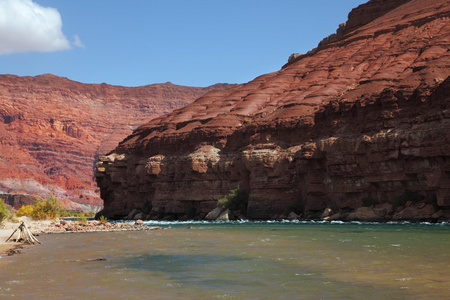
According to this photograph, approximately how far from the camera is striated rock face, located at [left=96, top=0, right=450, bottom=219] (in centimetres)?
5373

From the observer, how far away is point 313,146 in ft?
210

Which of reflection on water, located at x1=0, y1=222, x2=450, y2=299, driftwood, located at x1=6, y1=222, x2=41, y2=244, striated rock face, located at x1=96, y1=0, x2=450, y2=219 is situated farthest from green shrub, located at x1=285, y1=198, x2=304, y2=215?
driftwood, located at x1=6, y1=222, x2=41, y2=244

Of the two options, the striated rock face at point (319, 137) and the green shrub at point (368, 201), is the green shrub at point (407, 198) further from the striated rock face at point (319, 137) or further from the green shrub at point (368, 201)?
the green shrub at point (368, 201)

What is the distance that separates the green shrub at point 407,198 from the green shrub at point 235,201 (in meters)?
24.0

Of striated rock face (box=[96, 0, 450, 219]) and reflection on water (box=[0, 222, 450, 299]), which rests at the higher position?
striated rock face (box=[96, 0, 450, 219])

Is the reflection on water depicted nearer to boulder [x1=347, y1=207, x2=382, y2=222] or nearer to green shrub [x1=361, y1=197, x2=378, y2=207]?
boulder [x1=347, y1=207, x2=382, y2=222]

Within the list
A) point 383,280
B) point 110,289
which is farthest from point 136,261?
point 383,280

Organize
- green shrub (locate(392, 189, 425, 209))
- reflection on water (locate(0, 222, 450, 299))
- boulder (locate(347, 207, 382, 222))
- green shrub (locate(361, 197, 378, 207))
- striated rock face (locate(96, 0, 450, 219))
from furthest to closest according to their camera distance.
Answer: green shrub (locate(361, 197, 378, 207))
striated rock face (locate(96, 0, 450, 219))
boulder (locate(347, 207, 382, 222))
green shrub (locate(392, 189, 425, 209))
reflection on water (locate(0, 222, 450, 299))

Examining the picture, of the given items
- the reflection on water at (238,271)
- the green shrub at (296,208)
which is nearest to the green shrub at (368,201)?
the green shrub at (296,208)

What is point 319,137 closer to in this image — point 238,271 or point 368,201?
point 368,201

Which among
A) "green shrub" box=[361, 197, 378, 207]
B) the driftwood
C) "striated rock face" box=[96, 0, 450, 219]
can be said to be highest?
"striated rock face" box=[96, 0, 450, 219]

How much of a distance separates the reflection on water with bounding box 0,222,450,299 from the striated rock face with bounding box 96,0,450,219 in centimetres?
2636

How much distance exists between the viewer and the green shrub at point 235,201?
71.3 meters

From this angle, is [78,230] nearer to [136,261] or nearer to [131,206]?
[136,261]
